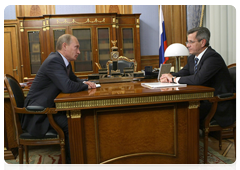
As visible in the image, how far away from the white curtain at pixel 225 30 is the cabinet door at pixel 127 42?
7.70 feet

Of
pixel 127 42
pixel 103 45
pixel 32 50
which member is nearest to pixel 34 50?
pixel 32 50

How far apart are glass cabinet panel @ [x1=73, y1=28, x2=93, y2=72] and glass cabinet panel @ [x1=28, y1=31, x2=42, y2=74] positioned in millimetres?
983

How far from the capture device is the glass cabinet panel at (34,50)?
17.4ft

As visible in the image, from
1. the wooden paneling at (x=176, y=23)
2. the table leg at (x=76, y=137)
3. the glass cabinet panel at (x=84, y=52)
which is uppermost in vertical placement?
the wooden paneling at (x=176, y=23)

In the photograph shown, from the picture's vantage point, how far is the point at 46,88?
6.34 feet

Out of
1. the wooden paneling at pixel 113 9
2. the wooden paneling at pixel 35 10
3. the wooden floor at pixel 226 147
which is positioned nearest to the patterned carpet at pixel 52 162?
the wooden floor at pixel 226 147

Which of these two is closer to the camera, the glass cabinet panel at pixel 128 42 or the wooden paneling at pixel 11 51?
the glass cabinet panel at pixel 128 42

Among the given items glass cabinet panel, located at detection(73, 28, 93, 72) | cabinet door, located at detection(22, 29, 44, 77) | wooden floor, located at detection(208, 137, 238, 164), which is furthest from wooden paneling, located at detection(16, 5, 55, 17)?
wooden floor, located at detection(208, 137, 238, 164)

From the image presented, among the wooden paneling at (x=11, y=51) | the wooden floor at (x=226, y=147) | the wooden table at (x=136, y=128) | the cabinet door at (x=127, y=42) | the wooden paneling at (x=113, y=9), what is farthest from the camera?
the wooden paneling at (x=113, y=9)

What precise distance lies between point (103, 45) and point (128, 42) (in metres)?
0.69

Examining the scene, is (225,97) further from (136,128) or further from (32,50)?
(32,50)

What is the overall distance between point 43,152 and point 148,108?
5.32 ft

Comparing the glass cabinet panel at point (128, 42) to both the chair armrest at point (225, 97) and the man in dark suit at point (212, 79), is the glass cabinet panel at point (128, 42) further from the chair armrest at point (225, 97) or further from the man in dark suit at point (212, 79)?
the chair armrest at point (225, 97)

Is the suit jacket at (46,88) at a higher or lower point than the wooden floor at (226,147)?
higher
